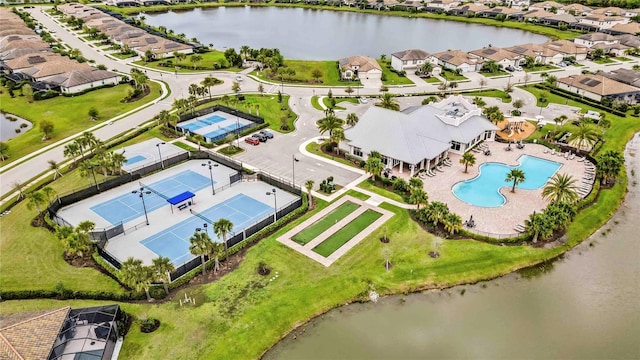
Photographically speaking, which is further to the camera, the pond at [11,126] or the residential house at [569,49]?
the residential house at [569,49]

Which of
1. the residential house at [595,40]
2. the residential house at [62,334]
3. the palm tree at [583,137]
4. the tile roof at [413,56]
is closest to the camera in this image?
the residential house at [62,334]

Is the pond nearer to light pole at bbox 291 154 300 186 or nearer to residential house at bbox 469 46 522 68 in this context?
light pole at bbox 291 154 300 186

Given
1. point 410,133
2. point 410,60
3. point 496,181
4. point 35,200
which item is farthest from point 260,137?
point 410,60

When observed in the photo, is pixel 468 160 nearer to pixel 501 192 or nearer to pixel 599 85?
pixel 501 192

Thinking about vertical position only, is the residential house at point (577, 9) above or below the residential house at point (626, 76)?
above

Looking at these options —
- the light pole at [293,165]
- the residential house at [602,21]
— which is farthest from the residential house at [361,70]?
the residential house at [602,21]

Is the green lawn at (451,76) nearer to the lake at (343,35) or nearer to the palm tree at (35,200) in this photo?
the lake at (343,35)

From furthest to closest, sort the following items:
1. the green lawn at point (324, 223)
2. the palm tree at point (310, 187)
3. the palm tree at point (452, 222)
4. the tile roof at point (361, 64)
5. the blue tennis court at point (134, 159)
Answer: the tile roof at point (361, 64), the blue tennis court at point (134, 159), the palm tree at point (310, 187), the green lawn at point (324, 223), the palm tree at point (452, 222)
